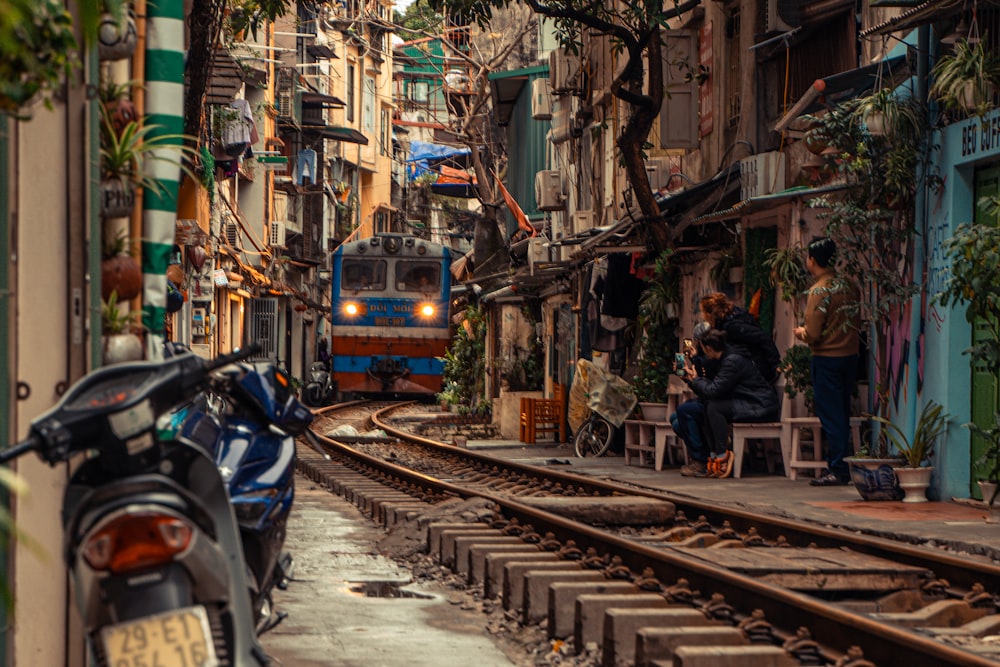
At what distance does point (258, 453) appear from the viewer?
498cm

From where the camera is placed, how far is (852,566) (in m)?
8.06

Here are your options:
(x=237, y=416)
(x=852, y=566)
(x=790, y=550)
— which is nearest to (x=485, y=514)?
(x=790, y=550)

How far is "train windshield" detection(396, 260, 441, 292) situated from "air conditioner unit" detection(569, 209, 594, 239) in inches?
256

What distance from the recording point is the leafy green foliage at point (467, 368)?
113 ft

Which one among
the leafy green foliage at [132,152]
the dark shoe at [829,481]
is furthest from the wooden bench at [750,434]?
the leafy green foliage at [132,152]

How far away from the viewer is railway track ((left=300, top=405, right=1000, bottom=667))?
19.9ft

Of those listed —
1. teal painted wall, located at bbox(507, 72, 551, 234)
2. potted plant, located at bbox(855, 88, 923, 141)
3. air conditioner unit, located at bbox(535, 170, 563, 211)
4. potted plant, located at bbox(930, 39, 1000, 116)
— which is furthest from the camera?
teal painted wall, located at bbox(507, 72, 551, 234)

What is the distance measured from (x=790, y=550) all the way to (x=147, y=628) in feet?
20.0

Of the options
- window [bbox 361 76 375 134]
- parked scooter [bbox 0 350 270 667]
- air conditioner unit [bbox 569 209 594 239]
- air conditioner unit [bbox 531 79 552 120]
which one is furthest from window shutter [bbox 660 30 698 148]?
window [bbox 361 76 375 134]

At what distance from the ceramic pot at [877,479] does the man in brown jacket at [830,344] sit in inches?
49.3

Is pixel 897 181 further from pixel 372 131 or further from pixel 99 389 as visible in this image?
pixel 372 131

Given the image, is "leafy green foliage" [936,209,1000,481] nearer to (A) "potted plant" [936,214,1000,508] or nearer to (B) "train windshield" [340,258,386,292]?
(A) "potted plant" [936,214,1000,508]

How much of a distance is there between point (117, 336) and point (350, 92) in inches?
2405

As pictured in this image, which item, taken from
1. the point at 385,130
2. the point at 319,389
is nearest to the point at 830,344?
the point at 319,389
